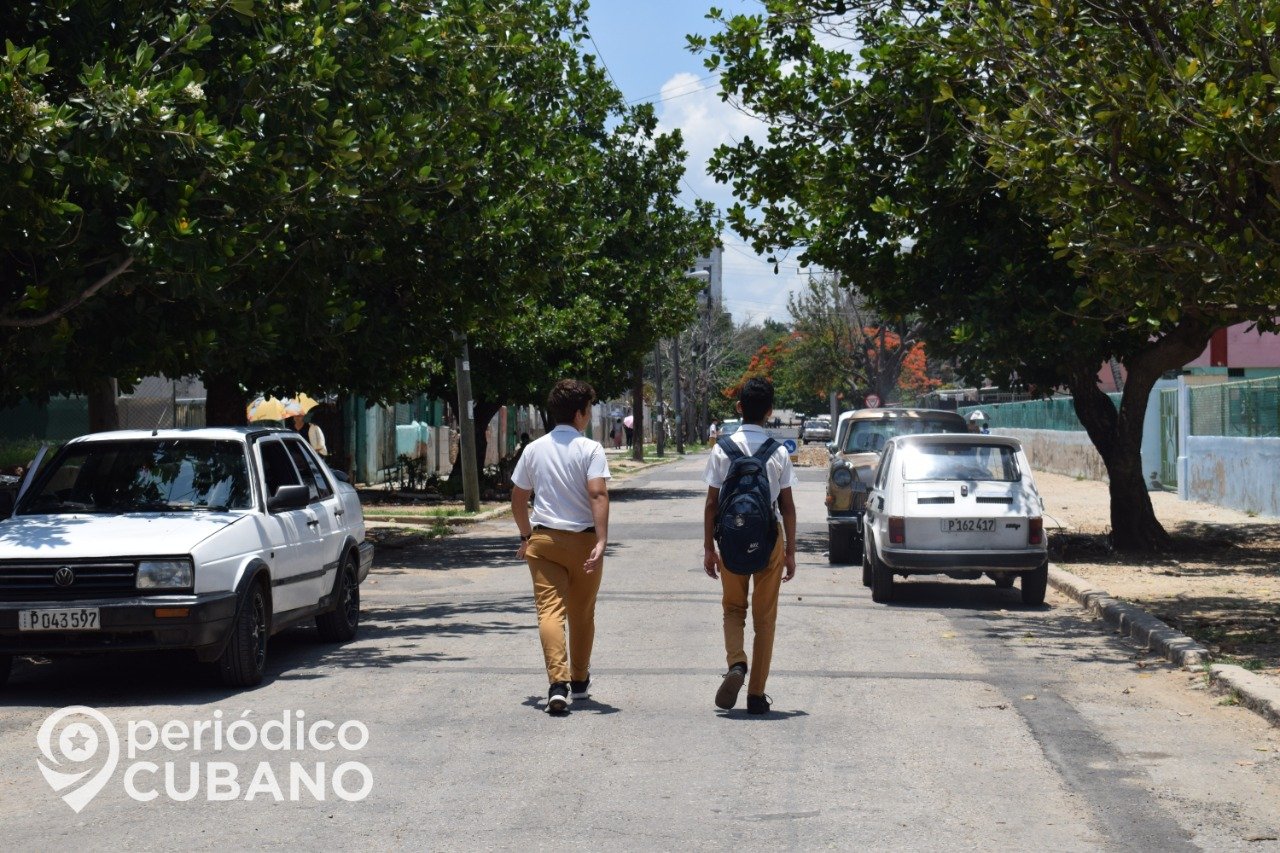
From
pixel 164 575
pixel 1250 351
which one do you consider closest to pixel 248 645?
pixel 164 575

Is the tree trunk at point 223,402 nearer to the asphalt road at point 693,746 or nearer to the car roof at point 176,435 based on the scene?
the asphalt road at point 693,746

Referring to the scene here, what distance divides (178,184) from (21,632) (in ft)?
11.7

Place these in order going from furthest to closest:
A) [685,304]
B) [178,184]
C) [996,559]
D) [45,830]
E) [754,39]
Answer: [685,304] → [754,39] → [996,559] → [178,184] → [45,830]

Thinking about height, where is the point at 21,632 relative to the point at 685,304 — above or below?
below

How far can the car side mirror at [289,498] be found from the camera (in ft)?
33.4

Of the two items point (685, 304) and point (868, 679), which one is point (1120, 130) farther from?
point (685, 304)

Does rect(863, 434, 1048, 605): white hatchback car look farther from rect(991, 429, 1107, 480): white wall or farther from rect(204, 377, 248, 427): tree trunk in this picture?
rect(991, 429, 1107, 480): white wall

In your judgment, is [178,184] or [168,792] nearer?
[168,792]

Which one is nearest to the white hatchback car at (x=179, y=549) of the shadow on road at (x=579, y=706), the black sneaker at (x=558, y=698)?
the shadow on road at (x=579, y=706)

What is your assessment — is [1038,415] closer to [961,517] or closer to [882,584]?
[882,584]

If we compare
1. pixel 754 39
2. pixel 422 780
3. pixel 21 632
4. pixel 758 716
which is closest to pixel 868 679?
pixel 758 716

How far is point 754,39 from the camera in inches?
768

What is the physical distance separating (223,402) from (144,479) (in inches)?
330

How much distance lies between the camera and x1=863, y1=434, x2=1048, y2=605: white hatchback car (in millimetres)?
14250
